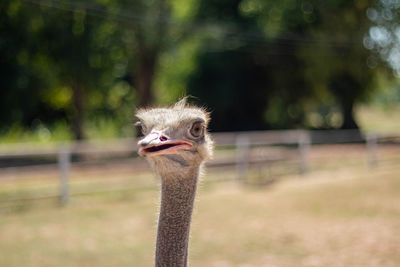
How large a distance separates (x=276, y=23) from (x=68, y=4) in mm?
10244

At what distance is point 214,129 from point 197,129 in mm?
23449

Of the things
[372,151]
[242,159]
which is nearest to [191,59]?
[372,151]

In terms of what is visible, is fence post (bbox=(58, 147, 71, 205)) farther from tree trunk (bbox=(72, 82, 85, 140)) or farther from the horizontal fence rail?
tree trunk (bbox=(72, 82, 85, 140))

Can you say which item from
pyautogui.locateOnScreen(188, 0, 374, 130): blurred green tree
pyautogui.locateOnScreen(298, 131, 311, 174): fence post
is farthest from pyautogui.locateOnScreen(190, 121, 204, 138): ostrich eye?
pyautogui.locateOnScreen(188, 0, 374, 130): blurred green tree

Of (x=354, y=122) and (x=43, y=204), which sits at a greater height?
(x=354, y=122)

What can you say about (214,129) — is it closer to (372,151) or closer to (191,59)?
(191,59)

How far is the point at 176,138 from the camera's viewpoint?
230 centimetres

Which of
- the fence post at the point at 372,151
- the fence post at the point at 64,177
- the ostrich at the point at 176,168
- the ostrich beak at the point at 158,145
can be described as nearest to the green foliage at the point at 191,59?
the fence post at the point at 372,151

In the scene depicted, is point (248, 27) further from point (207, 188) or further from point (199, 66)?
point (207, 188)

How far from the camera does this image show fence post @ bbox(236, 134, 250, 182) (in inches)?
425

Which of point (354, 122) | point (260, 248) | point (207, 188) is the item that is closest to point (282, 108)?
point (354, 122)

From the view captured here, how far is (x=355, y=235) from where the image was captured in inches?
245

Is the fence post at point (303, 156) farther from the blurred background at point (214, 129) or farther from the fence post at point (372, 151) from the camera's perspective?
the fence post at point (372, 151)

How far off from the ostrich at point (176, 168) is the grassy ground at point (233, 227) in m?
1.74
